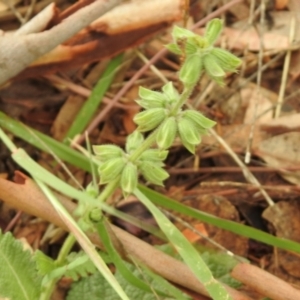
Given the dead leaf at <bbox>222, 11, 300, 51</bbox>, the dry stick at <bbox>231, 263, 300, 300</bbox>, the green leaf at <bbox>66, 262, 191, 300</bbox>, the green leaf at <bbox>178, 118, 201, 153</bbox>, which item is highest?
the green leaf at <bbox>178, 118, 201, 153</bbox>

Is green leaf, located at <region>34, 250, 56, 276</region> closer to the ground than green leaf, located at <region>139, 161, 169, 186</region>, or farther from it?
closer to the ground

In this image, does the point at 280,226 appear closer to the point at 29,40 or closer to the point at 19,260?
the point at 19,260

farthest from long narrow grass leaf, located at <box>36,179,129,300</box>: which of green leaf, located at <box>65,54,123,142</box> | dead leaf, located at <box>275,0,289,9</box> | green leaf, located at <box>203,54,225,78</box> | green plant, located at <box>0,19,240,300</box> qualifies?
dead leaf, located at <box>275,0,289,9</box>

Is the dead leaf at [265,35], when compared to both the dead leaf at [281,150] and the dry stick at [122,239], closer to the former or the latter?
the dead leaf at [281,150]

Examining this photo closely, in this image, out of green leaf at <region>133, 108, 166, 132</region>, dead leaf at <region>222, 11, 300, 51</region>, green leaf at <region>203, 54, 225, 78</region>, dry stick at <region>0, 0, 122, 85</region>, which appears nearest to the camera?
green leaf at <region>203, 54, 225, 78</region>

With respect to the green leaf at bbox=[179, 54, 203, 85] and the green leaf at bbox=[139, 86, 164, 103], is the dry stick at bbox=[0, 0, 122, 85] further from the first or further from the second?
the green leaf at bbox=[179, 54, 203, 85]

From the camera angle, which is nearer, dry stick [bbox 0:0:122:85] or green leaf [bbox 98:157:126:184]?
green leaf [bbox 98:157:126:184]

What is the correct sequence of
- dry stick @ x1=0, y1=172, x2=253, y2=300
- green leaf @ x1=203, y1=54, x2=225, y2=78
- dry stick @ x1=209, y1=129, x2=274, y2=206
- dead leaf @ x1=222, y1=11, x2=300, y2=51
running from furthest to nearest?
dead leaf @ x1=222, y1=11, x2=300, y2=51 < dry stick @ x1=209, y1=129, x2=274, y2=206 < dry stick @ x1=0, y1=172, x2=253, y2=300 < green leaf @ x1=203, y1=54, x2=225, y2=78
